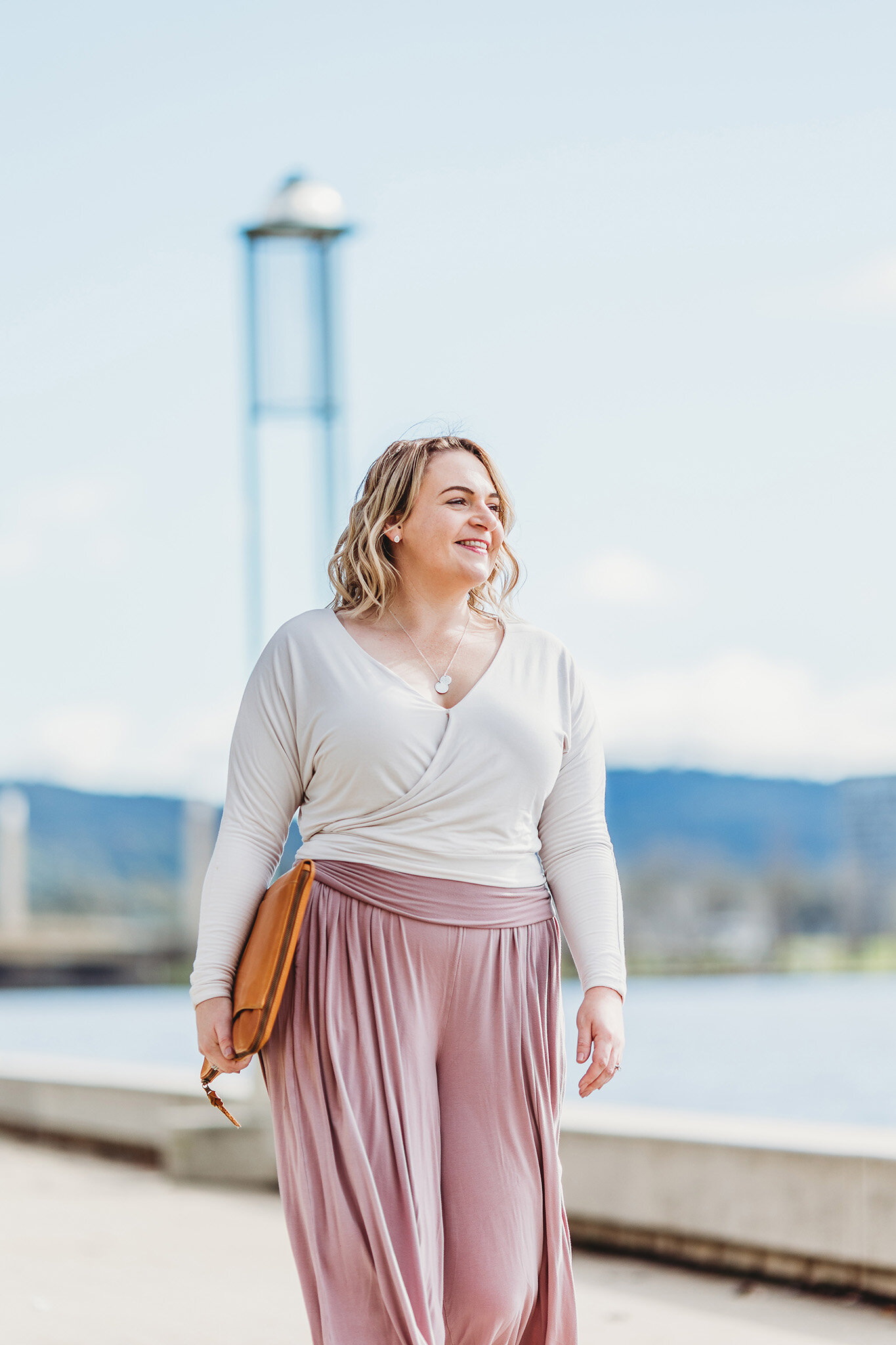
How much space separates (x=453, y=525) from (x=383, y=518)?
0.46ft

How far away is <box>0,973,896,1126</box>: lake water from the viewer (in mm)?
9469

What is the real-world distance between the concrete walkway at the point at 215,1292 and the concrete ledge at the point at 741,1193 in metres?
0.09

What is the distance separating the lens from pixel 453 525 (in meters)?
2.96

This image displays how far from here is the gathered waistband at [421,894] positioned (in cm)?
278

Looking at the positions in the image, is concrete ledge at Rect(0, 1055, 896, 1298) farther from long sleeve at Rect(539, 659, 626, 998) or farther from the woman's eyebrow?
the woman's eyebrow

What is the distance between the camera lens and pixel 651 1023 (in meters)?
18.1

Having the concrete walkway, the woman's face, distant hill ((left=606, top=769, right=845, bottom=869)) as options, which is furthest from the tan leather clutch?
distant hill ((left=606, top=769, right=845, bottom=869))

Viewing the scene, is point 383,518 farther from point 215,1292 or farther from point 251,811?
point 215,1292

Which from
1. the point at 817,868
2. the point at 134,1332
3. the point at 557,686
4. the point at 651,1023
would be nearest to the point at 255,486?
the point at 134,1332

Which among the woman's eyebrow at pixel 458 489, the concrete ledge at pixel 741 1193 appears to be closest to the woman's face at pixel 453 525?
the woman's eyebrow at pixel 458 489

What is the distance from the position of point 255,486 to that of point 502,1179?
5.39 metres

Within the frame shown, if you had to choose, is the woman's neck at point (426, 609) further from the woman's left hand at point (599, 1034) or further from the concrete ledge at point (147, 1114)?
the concrete ledge at point (147, 1114)

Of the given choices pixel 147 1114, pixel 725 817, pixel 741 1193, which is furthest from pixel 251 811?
pixel 725 817

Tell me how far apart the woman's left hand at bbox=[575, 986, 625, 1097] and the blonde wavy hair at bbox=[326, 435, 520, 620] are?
761mm
